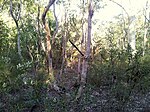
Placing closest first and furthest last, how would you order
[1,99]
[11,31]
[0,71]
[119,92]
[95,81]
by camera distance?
1. [0,71]
2. [1,99]
3. [119,92]
4. [95,81]
5. [11,31]

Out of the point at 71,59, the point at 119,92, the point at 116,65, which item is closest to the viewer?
the point at 119,92

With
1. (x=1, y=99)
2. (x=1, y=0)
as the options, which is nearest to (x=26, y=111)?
(x=1, y=99)

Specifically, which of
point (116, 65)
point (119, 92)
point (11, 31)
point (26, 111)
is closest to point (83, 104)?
point (119, 92)

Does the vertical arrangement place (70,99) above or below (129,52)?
below

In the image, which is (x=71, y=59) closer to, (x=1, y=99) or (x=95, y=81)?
(x=95, y=81)

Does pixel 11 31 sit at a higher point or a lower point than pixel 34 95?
higher

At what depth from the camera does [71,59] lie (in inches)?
872

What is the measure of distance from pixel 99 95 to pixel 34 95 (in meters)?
3.83

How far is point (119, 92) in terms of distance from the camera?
23.3 feet

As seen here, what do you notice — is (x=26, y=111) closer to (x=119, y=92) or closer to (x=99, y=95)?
(x=119, y=92)

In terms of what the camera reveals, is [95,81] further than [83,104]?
Yes

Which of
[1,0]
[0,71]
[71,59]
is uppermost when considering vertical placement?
[1,0]

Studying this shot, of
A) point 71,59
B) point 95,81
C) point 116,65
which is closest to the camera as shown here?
point 116,65

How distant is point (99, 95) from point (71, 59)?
1236 centimetres
